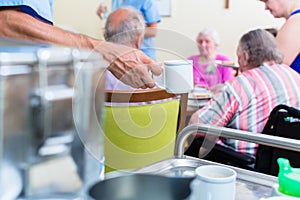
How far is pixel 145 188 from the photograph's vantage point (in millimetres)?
554

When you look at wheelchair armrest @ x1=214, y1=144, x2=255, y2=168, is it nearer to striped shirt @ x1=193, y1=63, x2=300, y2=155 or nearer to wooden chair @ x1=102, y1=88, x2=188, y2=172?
striped shirt @ x1=193, y1=63, x2=300, y2=155

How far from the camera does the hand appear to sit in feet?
2.05

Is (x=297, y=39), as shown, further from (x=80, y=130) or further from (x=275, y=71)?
(x=80, y=130)

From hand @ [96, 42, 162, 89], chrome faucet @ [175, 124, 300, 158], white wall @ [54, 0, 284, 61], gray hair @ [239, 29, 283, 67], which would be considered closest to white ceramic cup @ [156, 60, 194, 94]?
hand @ [96, 42, 162, 89]

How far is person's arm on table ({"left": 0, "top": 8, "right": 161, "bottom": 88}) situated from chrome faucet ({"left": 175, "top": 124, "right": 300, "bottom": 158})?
0.21m

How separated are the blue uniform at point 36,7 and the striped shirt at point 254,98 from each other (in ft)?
3.45

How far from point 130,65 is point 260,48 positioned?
1492 mm

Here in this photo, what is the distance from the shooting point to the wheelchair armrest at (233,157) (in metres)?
1.74

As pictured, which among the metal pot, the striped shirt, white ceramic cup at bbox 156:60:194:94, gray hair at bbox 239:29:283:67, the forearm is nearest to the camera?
the metal pot

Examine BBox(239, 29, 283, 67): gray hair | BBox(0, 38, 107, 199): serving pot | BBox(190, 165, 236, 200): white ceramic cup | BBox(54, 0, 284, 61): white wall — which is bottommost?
BBox(190, 165, 236, 200): white ceramic cup

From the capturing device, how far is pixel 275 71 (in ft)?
6.29

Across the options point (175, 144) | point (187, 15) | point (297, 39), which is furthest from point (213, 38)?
point (175, 144)

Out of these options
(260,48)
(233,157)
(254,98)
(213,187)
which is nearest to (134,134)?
(213,187)

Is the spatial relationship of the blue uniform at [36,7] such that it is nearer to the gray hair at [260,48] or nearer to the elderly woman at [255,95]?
the elderly woman at [255,95]
